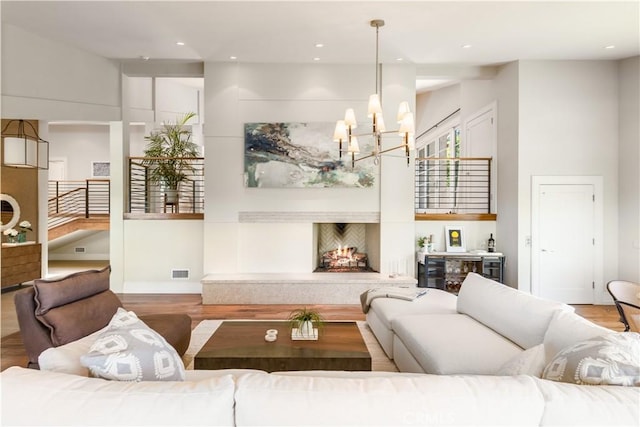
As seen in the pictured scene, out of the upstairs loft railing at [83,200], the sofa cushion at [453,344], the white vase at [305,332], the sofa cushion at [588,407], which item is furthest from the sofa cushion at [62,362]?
the upstairs loft railing at [83,200]

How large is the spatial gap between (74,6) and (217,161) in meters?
2.58

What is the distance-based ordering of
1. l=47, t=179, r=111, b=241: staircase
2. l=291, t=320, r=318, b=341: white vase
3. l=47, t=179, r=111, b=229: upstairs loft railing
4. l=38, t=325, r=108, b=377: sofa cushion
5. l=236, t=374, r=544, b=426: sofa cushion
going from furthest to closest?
l=47, t=179, r=111, b=229: upstairs loft railing
l=47, t=179, r=111, b=241: staircase
l=291, t=320, r=318, b=341: white vase
l=38, t=325, r=108, b=377: sofa cushion
l=236, t=374, r=544, b=426: sofa cushion

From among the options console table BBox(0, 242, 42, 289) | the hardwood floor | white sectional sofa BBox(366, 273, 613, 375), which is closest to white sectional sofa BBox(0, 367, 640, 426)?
white sectional sofa BBox(366, 273, 613, 375)

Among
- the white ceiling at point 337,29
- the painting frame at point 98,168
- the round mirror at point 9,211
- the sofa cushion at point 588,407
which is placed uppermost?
the white ceiling at point 337,29

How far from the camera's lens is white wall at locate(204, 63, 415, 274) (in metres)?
6.09

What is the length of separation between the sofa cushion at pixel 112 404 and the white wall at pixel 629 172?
6.54 m

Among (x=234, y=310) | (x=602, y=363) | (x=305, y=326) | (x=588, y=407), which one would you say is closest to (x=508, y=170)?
(x=305, y=326)

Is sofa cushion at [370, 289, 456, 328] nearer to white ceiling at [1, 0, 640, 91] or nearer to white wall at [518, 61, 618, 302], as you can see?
white wall at [518, 61, 618, 302]

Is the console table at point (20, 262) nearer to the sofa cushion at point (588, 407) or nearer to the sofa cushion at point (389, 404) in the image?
the sofa cushion at point (389, 404)

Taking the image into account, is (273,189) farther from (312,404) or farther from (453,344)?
(312,404)

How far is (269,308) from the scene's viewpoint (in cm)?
552

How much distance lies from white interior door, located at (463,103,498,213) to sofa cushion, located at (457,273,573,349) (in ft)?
11.0

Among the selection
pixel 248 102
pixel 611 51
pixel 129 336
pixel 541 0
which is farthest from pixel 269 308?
pixel 611 51

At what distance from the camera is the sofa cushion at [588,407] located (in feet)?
4.13
